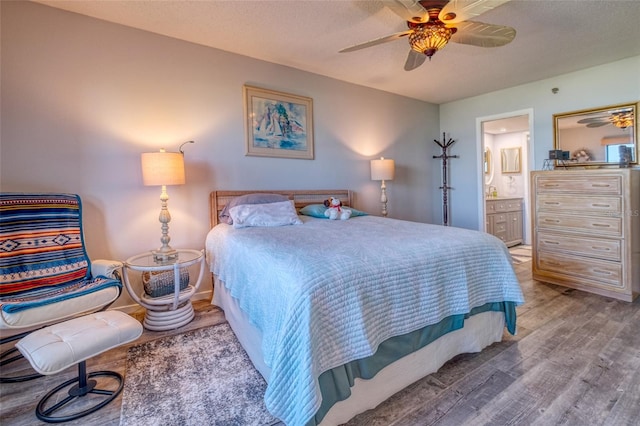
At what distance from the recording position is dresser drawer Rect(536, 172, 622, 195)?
9.62ft

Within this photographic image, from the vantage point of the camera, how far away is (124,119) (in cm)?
273

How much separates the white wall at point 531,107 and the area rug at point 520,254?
728 millimetres

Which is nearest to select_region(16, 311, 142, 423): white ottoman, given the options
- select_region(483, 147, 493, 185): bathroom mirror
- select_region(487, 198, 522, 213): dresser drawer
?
select_region(487, 198, 522, 213): dresser drawer

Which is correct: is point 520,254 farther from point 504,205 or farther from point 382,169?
point 382,169

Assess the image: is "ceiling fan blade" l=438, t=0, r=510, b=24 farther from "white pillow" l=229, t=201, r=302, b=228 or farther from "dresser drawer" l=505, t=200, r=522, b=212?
"dresser drawer" l=505, t=200, r=522, b=212

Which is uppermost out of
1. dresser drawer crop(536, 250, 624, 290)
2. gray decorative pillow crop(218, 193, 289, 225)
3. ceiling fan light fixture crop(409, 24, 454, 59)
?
ceiling fan light fixture crop(409, 24, 454, 59)

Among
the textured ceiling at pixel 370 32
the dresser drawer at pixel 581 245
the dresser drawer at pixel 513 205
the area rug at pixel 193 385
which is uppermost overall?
the textured ceiling at pixel 370 32

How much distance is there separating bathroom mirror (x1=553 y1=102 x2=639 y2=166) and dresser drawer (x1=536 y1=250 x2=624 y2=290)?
123 centimetres

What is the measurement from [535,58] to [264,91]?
10.2ft

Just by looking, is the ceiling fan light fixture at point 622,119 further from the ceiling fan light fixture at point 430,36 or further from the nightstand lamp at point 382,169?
the ceiling fan light fixture at point 430,36

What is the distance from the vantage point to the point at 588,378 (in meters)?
1.75

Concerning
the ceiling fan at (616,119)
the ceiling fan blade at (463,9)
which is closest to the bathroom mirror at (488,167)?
the ceiling fan at (616,119)

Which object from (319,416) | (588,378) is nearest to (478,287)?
(588,378)

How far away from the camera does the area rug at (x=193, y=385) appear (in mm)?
1507
